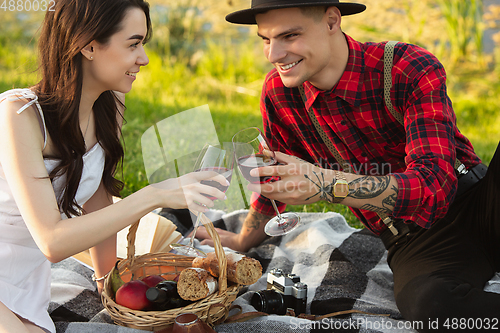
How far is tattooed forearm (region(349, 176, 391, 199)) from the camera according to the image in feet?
6.69

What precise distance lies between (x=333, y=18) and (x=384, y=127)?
66 cm

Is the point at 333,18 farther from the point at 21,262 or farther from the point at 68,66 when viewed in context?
the point at 21,262

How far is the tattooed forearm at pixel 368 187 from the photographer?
2039mm

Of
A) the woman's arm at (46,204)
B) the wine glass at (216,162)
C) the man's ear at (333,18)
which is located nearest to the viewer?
the wine glass at (216,162)

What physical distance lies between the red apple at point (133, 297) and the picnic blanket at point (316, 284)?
10 centimetres

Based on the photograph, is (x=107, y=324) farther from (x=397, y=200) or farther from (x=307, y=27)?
(x=307, y=27)

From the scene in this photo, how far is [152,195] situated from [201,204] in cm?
28

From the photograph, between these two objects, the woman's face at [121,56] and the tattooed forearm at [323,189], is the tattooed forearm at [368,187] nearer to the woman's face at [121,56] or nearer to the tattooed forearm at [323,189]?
the tattooed forearm at [323,189]

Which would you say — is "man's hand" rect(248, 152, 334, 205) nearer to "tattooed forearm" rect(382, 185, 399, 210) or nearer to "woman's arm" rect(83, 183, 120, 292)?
"tattooed forearm" rect(382, 185, 399, 210)

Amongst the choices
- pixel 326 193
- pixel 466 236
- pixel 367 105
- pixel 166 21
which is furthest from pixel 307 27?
pixel 166 21

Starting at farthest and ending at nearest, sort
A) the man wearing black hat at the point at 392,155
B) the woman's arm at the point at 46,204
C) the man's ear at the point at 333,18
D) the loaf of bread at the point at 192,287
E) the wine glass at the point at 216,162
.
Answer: the man's ear at the point at 333,18
the man wearing black hat at the point at 392,155
the loaf of bread at the point at 192,287
the woman's arm at the point at 46,204
the wine glass at the point at 216,162

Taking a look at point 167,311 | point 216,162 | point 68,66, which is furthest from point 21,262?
point 216,162

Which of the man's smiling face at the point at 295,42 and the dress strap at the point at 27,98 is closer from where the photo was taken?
the dress strap at the point at 27,98

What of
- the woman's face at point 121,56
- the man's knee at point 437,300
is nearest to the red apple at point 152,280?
the woman's face at point 121,56
